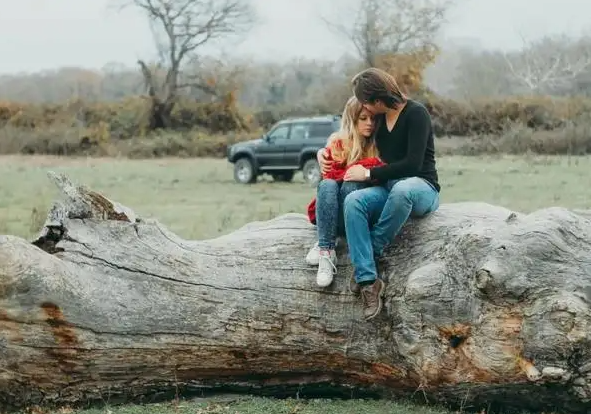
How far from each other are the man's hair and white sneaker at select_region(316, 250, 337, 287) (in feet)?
3.52

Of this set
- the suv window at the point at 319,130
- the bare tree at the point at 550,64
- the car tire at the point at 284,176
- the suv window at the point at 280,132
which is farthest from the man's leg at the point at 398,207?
the bare tree at the point at 550,64

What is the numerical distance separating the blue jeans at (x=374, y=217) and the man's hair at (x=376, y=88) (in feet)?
1.84

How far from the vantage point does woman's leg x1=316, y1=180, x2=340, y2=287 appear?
6.47 metres

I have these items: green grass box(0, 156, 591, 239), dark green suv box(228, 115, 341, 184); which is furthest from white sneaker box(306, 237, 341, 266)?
dark green suv box(228, 115, 341, 184)

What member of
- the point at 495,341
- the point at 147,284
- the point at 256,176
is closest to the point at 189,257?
the point at 147,284

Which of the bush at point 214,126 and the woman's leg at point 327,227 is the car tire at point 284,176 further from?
the woman's leg at point 327,227

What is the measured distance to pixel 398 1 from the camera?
67.4 m

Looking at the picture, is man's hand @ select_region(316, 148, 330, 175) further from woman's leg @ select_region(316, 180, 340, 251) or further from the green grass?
the green grass

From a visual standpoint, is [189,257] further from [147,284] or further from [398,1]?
[398,1]

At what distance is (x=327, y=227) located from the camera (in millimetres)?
6543

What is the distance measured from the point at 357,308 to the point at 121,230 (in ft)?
5.61

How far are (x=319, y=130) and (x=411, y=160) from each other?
26070 mm

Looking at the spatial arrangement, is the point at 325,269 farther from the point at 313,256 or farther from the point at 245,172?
the point at 245,172

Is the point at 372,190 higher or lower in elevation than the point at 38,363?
higher
